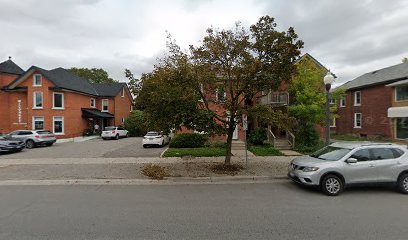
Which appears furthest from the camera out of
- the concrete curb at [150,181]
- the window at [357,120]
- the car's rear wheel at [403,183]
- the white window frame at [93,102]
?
the white window frame at [93,102]

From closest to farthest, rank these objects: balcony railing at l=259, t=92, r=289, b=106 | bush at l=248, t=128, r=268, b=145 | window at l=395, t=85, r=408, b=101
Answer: bush at l=248, t=128, r=268, b=145 < balcony railing at l=259, t=92, r=289, b=106 < window at l=395, t=85, r=408, b=101

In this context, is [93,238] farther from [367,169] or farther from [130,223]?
[367,169]

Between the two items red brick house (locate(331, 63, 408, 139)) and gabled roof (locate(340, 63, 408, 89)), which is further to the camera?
red brick house (locate(331, 63, 408, 139))

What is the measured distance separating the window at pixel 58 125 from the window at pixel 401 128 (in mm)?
32727

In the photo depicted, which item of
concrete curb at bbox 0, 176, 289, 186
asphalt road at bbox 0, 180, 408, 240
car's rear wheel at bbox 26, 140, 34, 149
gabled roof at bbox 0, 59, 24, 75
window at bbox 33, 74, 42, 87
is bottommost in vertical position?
concrete curb at bbox 0, 176, 289, 186

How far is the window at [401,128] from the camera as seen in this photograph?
19877 mm

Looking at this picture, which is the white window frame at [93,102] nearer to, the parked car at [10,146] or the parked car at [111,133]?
the parked car at [111,133]

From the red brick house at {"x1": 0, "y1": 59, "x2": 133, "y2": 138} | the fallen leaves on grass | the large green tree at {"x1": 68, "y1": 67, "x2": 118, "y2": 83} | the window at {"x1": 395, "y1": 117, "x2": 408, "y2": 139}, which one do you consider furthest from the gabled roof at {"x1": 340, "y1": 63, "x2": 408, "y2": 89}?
the large green tree at {"x1": 68, "y1": 67, "x2": 118, "y2": 83}

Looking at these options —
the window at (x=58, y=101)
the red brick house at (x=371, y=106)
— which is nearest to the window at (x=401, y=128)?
the red brick house at (x=371, y=106)

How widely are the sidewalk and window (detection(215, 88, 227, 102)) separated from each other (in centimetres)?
297

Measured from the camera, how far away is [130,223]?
4.71m

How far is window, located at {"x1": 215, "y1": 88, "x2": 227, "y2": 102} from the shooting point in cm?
959

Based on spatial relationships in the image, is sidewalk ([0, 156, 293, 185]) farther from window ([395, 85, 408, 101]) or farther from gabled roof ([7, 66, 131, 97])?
window ([395, 85, 408, 101])

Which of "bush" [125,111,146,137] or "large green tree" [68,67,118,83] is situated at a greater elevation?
"large green tree" [68,67,118,83]
